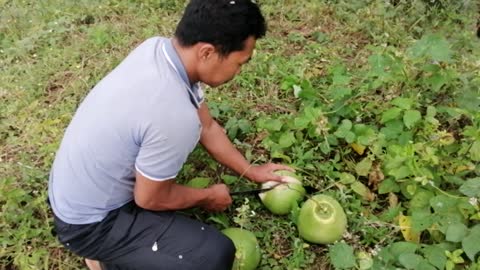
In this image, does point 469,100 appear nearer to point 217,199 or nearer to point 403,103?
point 403,103

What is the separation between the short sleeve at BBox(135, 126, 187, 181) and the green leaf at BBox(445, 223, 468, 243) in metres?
1.29

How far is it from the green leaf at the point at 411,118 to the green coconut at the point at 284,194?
700 mm

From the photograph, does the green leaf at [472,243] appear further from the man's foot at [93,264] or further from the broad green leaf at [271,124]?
the man's foot at [93,264]

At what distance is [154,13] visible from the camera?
4984 mm

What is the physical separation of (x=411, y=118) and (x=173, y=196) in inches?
56.2

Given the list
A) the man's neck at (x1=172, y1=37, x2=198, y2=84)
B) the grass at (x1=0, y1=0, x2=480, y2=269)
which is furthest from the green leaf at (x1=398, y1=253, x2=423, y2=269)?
the man's neck at (x1=172, y1=37, x2=198, y2=84)

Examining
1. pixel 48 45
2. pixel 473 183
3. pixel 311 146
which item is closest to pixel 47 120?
pixel 48 45

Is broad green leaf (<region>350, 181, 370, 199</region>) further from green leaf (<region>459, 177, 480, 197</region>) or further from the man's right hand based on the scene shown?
the man's right hand

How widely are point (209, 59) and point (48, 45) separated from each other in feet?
9.93

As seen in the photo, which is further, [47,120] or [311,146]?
[47,120]

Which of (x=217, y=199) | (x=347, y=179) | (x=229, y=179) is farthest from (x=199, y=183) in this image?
(x=347, y=179)

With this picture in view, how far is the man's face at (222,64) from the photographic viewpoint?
7.36 ft

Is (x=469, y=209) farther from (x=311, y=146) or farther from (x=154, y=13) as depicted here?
(x=154, y=13)

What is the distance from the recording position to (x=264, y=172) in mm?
2928
